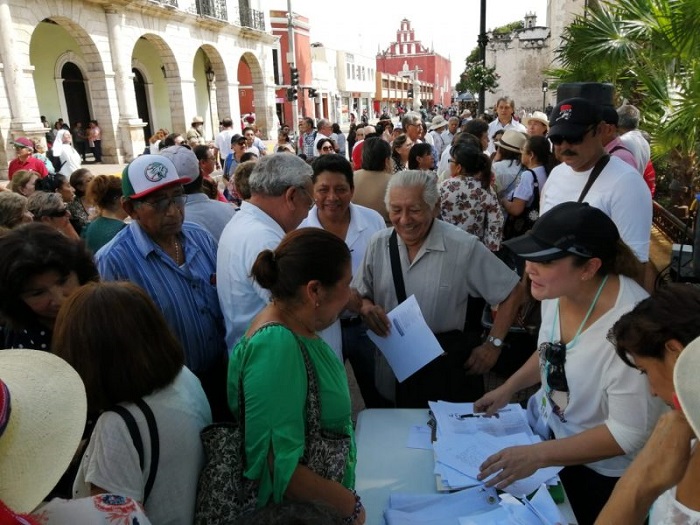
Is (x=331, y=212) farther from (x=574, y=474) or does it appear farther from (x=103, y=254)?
(x=574, y=474)

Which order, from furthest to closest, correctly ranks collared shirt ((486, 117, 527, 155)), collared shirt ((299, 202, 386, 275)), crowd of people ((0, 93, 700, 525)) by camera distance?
collared shirt ((486, 117, 527, 155))
collared shirt ((299, 202, 386, 275))
crowd of people ((0, 93, 700, 525))

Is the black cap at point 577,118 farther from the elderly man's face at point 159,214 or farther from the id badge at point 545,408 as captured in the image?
the elderly man's face at point 159,214

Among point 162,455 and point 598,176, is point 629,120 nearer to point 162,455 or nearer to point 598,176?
point 598,176

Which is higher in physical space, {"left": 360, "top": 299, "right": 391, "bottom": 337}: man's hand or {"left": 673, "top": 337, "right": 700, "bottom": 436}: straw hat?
{"left": 673, "top": 337, "right": 700, "bottom": 436}: straw hat

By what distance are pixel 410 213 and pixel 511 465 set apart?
131cm

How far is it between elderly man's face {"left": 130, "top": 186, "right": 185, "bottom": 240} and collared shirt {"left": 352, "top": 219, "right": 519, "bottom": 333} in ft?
3.66

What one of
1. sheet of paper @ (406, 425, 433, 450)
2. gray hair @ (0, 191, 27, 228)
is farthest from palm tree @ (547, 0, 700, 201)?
gray hair @ (0, 191, 27, 228)

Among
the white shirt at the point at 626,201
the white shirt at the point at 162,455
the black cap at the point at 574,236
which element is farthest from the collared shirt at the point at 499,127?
the white shirt at the point at 162,455

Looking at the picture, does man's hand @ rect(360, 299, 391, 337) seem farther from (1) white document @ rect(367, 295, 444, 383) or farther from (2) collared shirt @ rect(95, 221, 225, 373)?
(2) collared shirt @ rect(95, 221, 225, 373)

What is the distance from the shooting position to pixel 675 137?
462cm

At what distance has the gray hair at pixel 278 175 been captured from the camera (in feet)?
8.50

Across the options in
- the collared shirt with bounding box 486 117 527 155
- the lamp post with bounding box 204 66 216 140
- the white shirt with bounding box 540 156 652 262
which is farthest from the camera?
the lamp post with bounding box 204 66 216 140

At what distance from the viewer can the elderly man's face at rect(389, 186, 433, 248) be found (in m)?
2.56

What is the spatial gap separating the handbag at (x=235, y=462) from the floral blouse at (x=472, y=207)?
3.01 metres
